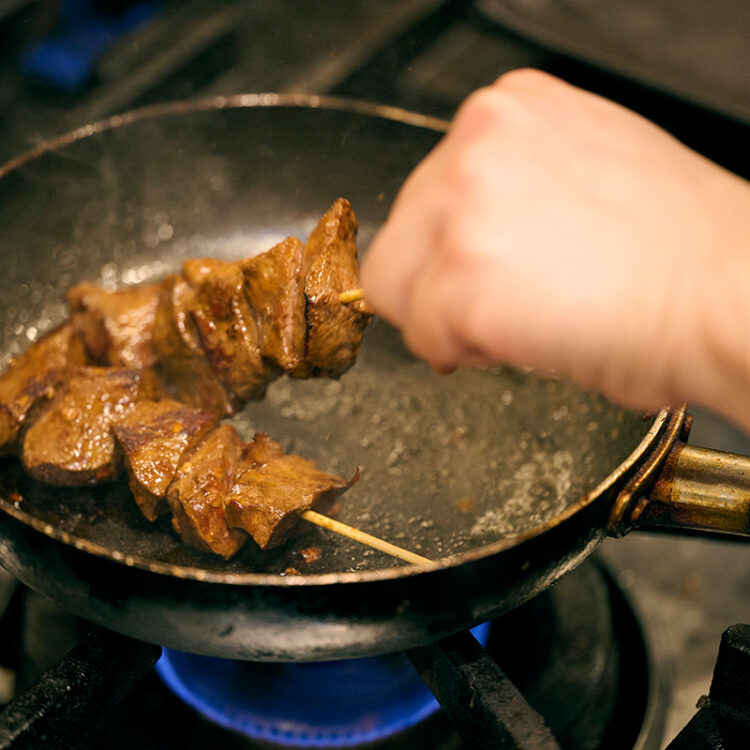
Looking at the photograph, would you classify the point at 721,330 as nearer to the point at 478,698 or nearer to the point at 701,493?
the point at 701,493

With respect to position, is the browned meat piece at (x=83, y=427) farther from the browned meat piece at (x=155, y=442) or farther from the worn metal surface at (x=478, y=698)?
the worn metal surface at (x=478, y=698)

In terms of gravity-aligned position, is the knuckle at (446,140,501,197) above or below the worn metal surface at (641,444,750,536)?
above

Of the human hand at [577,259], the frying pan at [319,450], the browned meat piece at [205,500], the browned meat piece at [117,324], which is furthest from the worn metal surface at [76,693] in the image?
the human hand at [577,259]

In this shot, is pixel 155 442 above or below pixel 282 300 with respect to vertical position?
below

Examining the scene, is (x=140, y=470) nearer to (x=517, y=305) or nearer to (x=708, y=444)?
(x=517, y=305)

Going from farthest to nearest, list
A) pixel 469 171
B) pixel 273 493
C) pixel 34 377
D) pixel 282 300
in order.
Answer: pixel 34 377 < pixel 282 300 < pixel 273 493 < pixel 469 171

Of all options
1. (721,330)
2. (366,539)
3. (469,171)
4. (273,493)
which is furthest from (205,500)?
(721,330)

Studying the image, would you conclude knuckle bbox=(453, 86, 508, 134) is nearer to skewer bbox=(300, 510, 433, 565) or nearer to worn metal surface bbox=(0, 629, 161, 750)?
skewer bbox=(300, 510, 433, 565)

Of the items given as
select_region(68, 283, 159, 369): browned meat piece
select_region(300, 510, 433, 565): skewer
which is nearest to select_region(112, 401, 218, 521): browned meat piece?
select_region(68, 283, 159, 369): browned meat piece
